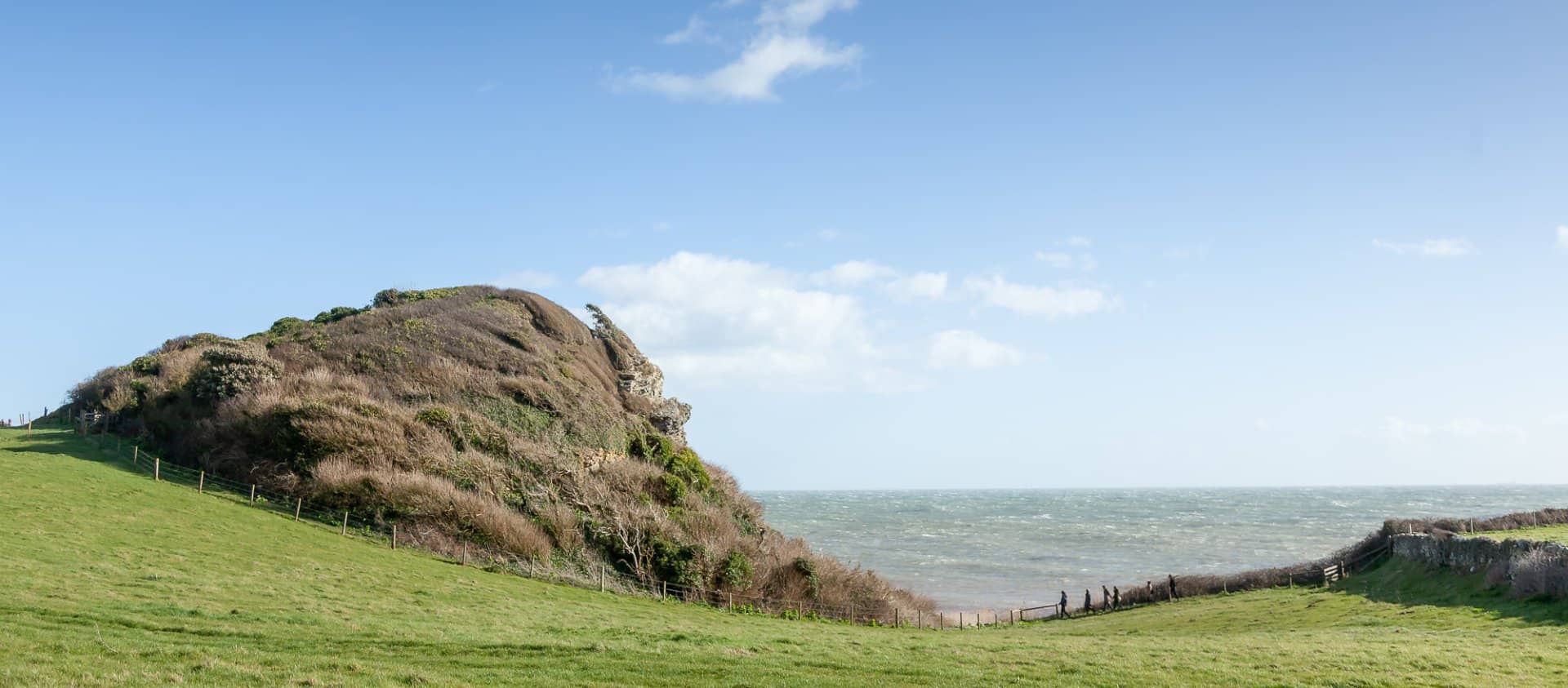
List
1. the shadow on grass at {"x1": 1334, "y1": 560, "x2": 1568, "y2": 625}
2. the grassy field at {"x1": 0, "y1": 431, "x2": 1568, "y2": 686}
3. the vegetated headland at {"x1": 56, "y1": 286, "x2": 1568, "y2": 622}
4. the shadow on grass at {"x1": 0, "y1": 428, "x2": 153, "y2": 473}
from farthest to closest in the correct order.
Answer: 1. the shadow on grass at {"x1": 0, "y1": 428, "x2": 153, "y2": 473}
2. the vegetated headland at {"x1": 56, "y1": 286, "x2": 1568, "y2": 622}
3. the shadow on grass at {"x1": 1334, "y1": 560, "x2": 1568, "y2": 625}
4. the grassy field at {"x1": 0, "y1": 431, "x2": 1568, "y2": 686}

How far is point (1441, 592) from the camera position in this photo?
37031mm

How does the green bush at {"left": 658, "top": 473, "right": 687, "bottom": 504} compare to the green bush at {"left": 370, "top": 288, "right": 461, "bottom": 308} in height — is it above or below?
below

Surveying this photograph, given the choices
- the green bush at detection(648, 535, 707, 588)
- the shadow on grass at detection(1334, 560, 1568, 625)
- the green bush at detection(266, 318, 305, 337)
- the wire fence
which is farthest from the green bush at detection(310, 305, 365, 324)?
the shadow on grass at detection(1334, 560, 1568, 625)

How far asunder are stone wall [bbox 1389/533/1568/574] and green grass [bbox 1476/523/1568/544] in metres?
1.45

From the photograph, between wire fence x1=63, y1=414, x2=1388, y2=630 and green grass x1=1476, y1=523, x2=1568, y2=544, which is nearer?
wire fence x1=63, y1=414, x2=1388, y2=630

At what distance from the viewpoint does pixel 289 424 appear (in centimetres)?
4494

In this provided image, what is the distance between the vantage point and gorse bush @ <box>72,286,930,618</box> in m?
42.0

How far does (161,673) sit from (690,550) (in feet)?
95.1

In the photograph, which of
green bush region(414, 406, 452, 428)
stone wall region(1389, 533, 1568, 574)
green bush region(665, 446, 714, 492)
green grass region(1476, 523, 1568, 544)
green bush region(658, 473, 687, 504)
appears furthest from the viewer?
green bush region(665, 446, 714, 492)

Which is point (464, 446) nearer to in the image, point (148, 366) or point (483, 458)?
point (483, 458)

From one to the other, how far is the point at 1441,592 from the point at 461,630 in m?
37.7

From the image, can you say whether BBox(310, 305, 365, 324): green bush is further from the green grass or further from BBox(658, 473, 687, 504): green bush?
the green grass

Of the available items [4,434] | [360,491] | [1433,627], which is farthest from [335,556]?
[1433,627]

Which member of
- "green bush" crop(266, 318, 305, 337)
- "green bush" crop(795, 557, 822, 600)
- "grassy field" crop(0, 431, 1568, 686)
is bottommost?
"green bush" crop(795, 557, 822, 600)
